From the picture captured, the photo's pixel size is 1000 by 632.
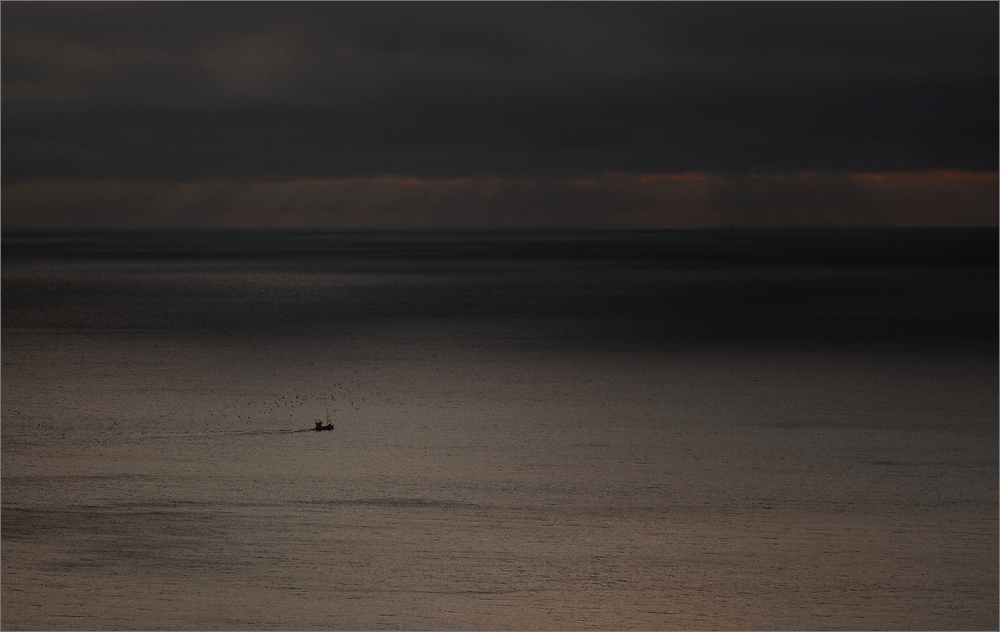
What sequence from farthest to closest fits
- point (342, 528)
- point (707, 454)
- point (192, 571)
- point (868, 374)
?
point (868, 374) < point (707, 454) < point (342, 528) < point (192, 571)

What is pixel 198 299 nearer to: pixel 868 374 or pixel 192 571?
pixel 868 374

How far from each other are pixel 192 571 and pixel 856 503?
8.91 m

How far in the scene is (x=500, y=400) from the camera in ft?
68.6

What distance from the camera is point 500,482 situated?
14.9m

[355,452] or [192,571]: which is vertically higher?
[355,452]

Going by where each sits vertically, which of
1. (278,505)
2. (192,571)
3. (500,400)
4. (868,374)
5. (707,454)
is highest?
(868,374)

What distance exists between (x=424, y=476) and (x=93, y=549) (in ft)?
16.0

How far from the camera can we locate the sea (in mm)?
11039

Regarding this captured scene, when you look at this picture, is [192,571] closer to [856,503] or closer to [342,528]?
[342,528]

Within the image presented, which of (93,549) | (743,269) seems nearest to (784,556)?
(93,549)

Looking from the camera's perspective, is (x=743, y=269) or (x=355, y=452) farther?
(x=743, y=269)

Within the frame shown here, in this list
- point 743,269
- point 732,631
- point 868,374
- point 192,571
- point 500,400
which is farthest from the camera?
point 743,269

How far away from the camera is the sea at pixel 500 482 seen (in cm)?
1104

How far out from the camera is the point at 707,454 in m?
A: 16.5
